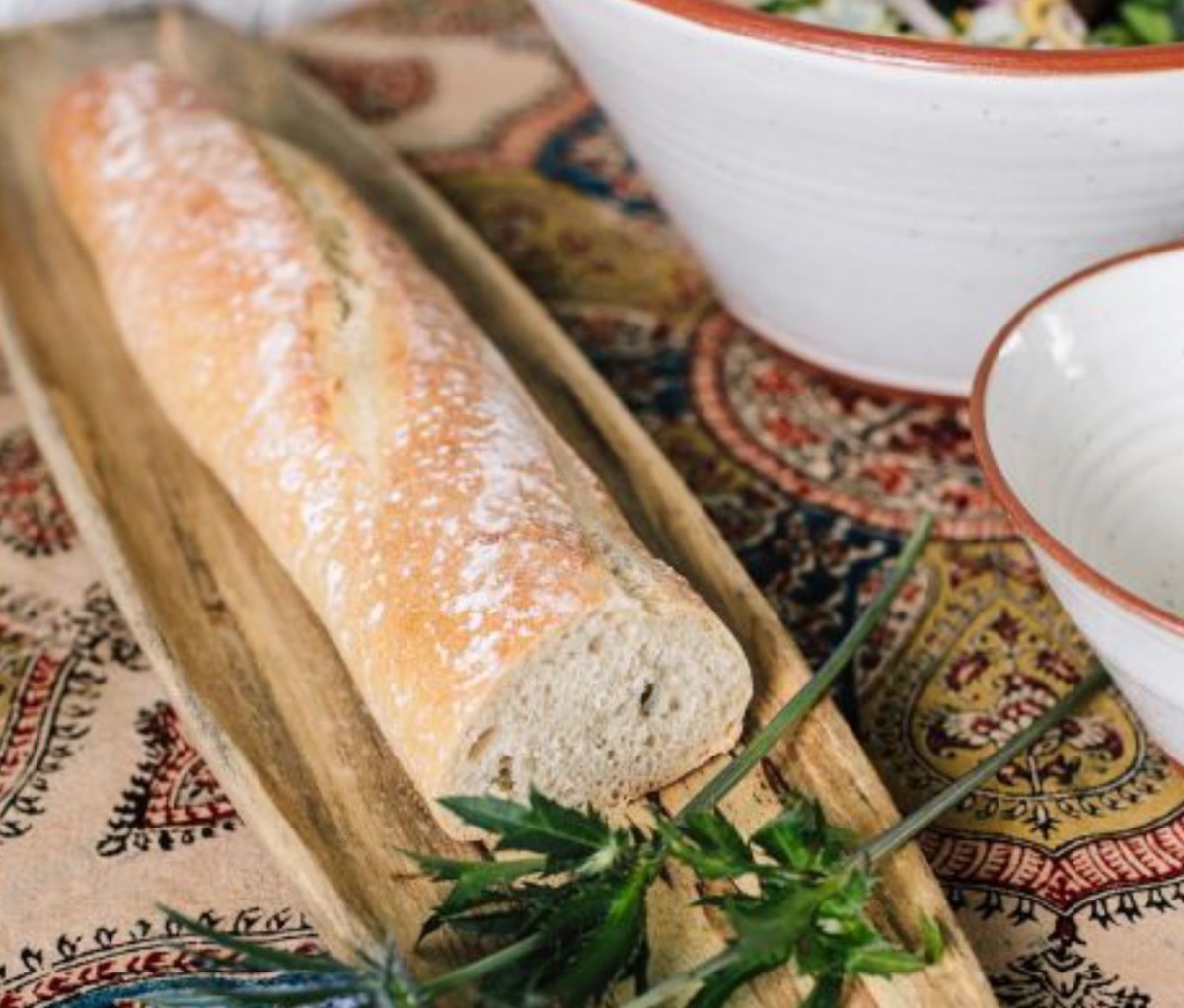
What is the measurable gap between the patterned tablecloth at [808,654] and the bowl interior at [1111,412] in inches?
5.3

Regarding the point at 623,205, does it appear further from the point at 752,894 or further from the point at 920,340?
the point at 752,894

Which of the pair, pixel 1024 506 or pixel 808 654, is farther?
pixel 808 654

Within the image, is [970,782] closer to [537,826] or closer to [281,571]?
[537,826]

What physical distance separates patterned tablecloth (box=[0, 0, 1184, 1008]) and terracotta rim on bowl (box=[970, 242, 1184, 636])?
185 millimetres

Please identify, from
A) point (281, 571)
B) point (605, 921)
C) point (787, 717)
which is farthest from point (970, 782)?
point (281, 571)

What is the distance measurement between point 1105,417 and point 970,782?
0.33 meters

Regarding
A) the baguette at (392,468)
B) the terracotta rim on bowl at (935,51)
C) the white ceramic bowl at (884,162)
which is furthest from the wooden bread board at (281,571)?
the terracotta rim on bowl at (935,51)

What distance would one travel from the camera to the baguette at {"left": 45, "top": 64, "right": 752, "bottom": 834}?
120cm

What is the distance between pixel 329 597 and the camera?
1369 mm

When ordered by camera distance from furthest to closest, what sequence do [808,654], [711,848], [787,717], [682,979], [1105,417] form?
[808,654] < [1105,417] < [787,717] < [711,848] < [682,979]

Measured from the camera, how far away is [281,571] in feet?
4.95

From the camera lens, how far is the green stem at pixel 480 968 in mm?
997

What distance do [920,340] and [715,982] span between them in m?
0.74

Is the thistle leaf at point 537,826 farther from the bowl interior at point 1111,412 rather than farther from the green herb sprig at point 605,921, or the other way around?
the bowl interior at point 1111,412
